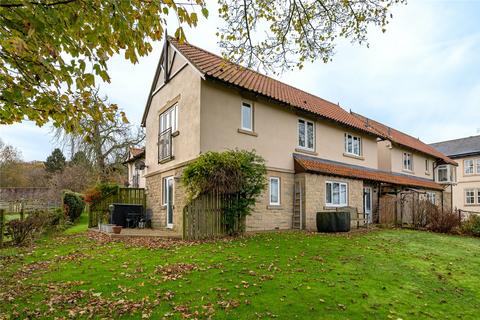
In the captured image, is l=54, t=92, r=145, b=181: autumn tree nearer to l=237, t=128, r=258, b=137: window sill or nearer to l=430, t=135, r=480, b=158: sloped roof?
l=237, t=128, r=258, b=137: window sill

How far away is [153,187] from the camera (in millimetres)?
18750

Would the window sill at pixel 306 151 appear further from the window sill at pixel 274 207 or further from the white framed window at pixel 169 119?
the white framed window at pixel 169 119

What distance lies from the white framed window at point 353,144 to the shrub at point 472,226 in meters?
7.33

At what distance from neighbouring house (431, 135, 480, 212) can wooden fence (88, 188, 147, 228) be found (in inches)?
1402

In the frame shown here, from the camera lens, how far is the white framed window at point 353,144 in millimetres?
21422

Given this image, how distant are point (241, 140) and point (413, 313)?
10756 millimetres

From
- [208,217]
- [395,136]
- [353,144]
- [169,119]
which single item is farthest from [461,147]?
[208,217]

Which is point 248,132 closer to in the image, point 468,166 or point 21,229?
point 21,229

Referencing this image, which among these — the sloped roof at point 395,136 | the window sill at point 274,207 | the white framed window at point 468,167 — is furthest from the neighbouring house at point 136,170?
the white framed window at point 468,167

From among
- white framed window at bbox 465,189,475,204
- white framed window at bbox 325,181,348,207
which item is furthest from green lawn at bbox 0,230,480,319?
white framed window at bbox 465,189,475,204

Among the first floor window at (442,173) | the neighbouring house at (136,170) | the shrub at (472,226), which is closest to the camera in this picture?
the shrub at (472,226)

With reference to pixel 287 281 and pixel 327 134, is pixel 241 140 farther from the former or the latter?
pixel 287 281

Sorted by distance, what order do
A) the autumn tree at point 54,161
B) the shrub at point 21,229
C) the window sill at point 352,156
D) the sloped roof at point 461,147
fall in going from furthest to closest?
the autumn tree at point 54,161 < the sloped roof at point 461,147 < the window sill at point 352,156 < the shrub at point 21,229

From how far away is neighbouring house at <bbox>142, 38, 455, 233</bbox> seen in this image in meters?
14.7
